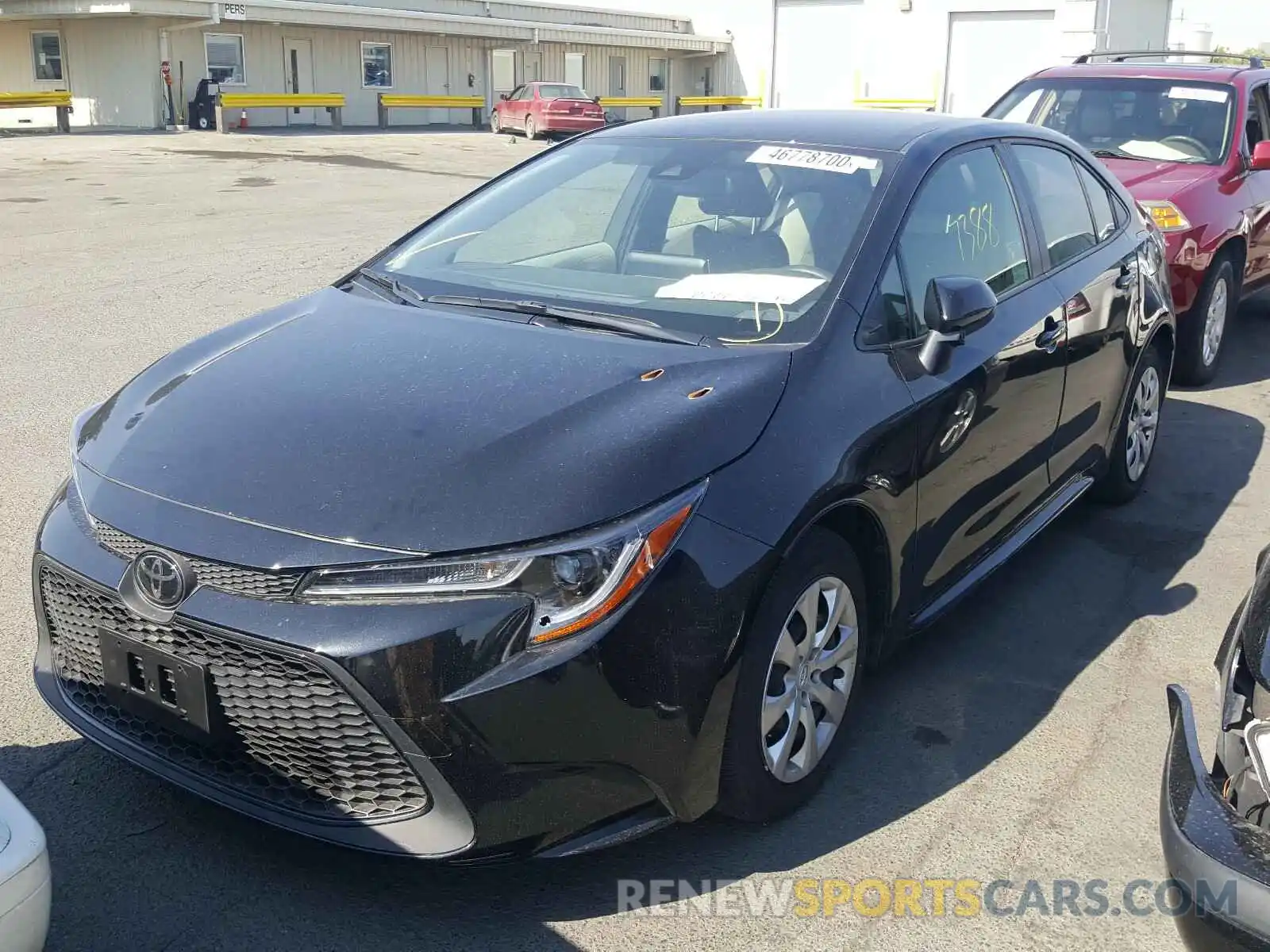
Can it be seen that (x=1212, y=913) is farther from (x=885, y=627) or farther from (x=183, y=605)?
(x=183, y=605)

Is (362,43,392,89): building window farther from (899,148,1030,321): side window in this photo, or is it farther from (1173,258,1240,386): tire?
(899,148,1030,321): side window

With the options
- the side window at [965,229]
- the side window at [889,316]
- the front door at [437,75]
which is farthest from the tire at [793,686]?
the front door at [437,75]

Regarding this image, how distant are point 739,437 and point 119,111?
107ft

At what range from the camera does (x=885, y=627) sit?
11.6 feet

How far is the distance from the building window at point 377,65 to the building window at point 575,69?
7.74 m

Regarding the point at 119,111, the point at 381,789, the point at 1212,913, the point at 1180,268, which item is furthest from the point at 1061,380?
the point at 119,111

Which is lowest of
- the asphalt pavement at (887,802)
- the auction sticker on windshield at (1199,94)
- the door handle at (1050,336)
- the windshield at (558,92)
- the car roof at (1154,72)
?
the asphalt pavement at (887,802)

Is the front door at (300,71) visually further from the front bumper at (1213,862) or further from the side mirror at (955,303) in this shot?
the front bumper at (1213,862)

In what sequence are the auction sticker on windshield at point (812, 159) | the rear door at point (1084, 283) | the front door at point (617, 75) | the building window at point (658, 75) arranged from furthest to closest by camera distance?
the building window at point (658, 75) → the front door at point (617, 75) → the rear door at point (1084, 283) → the auction sticker on windshield at point (812, 159)

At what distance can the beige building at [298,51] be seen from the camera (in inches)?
1228

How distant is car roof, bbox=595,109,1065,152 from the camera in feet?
13.4

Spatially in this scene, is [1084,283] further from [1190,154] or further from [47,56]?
[47,56]

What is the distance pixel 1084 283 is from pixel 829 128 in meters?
1.18

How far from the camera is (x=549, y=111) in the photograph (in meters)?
33.5
